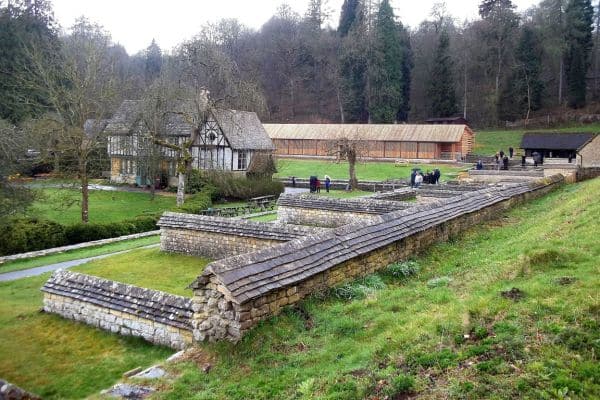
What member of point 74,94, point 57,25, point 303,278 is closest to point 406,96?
point 57,25

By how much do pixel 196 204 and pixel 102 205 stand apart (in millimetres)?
7249

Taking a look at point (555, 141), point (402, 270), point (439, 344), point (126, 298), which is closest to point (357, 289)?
point (402, 270)

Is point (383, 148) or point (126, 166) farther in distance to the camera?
point (383, 148)

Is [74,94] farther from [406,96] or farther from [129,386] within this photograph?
[406,96]

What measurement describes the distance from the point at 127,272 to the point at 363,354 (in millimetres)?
Answer: 10966

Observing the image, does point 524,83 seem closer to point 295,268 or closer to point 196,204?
point 196,204

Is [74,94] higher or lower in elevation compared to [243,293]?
higher

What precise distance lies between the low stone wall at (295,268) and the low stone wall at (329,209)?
192 inches

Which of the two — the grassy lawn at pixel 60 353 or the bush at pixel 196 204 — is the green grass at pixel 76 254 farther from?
the grassy lawn at pixel 60 353

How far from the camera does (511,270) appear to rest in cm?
902

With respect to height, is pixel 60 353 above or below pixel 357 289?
below

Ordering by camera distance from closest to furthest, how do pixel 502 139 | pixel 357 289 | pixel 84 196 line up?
pixel 357 289
pixel 84 196
pixel 502 139

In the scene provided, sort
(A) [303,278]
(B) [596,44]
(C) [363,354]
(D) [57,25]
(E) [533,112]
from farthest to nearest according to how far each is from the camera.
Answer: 1. (B) [596,44]
2. (E) [533,112]
3. (D) [57,25]
4. (A) [303,278]
5. (C) [363,354]

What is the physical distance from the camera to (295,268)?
8.65 meters
